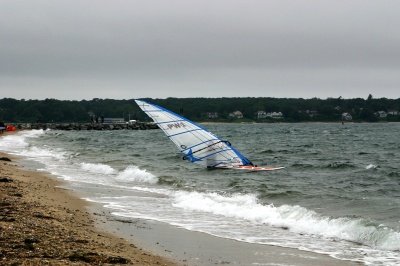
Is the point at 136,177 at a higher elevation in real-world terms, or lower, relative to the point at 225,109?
lower

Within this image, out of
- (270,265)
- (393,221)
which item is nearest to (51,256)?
(270,265)

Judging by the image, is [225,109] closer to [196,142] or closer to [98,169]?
[98,169]

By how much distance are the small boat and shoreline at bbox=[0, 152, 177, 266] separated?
31.6ft

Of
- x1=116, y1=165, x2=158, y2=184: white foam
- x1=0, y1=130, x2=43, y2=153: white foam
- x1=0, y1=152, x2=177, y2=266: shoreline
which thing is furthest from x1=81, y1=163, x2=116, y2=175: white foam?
x1=0, y1=130, x2=43, y2=153: white foam

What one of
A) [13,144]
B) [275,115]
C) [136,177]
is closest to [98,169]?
[136,177]

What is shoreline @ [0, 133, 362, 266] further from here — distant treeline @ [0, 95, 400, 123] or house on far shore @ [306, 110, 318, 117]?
house on far shore @ [306, 110, 318, 117]

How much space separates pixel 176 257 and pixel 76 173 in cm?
1585

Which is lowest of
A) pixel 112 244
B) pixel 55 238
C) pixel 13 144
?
pixel 13 144

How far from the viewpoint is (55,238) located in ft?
30.5

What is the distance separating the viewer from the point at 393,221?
12992mm

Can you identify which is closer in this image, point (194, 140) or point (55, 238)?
point (55, 238)

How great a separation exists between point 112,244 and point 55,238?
103cm

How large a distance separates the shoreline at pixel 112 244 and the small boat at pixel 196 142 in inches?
421

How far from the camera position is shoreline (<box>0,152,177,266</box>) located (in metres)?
8.03
